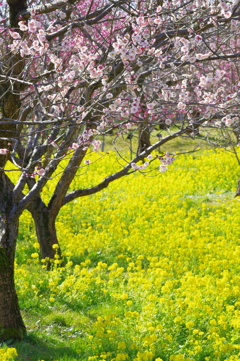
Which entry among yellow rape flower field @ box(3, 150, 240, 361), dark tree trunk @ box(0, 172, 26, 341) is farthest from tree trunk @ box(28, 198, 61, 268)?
dark tree trunk @ box(0, 172, 26, 341)

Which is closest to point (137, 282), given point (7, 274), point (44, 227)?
point (44, 227)

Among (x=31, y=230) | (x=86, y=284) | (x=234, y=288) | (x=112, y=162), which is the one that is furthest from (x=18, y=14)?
(x=112, y=162)

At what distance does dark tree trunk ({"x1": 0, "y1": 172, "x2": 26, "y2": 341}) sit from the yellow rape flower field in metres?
0.24

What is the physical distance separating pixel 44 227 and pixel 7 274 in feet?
7.76

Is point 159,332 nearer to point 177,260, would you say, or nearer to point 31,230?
point 177,260

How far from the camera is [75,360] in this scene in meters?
4.65

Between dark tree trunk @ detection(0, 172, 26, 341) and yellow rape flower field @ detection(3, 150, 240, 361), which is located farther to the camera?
dark tree trunk @ detection(0, 172, 26, 341)

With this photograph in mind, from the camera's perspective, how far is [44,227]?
752 centimetres

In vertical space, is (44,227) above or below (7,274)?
above

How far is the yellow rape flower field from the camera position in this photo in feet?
16.2

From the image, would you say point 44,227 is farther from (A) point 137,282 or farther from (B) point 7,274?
(B) point 7,274

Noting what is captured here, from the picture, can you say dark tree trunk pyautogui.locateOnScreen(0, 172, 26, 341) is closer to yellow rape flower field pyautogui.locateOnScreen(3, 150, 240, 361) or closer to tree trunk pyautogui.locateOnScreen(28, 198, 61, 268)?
yellow rape flower field pyautogui.locateOnScreen(3, 150, 240, 361)

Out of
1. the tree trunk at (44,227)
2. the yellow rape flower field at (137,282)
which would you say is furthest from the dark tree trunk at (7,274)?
the tree trunk at (44,227)

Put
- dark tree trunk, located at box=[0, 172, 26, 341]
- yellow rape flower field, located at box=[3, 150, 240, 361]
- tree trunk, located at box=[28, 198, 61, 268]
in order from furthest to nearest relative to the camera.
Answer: tree trunk, located at box=[28, 198, 61, 268]
dark tree trunk, located at box=[0, 172, 26, 341]
yellow rape flower field, located at box=[3, 150, 240, 361]
